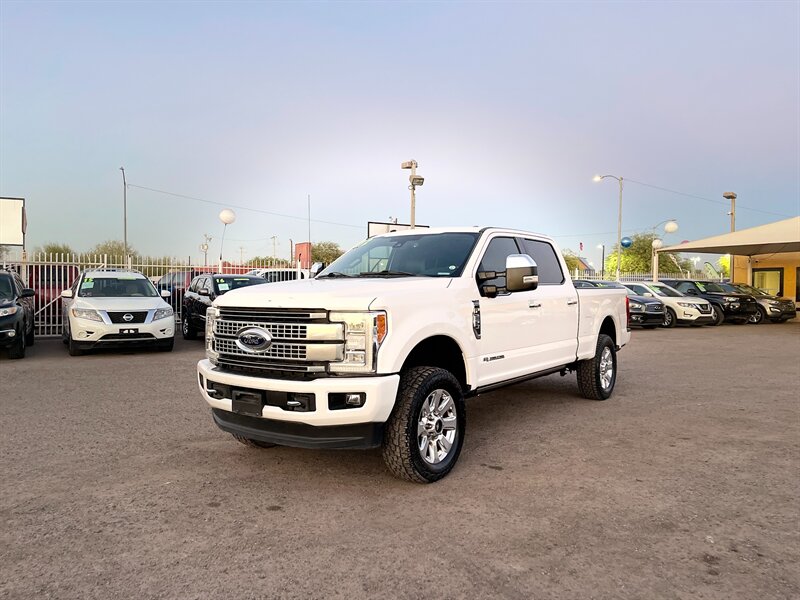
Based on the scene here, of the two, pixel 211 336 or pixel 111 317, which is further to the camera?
pixel 111 317

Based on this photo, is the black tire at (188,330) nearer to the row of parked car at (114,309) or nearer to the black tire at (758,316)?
the row of parked car at (114,309)

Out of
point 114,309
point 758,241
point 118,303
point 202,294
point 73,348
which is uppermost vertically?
point 758,241

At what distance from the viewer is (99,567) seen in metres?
3.09

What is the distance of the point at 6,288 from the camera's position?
11.5 metres

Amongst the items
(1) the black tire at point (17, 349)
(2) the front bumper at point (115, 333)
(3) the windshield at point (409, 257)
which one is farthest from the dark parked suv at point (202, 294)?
(3) the windshield at point (409, 257)

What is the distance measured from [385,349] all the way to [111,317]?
9.19 m

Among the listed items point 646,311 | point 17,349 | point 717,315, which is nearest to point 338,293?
point 17,349

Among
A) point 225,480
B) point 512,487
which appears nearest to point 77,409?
point 225,480

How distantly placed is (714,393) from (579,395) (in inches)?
77.3

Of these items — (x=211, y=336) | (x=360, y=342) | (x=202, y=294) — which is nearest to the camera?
(x=360, y=342)

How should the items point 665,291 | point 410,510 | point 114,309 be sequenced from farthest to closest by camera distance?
1. point 665,291
2. point 114,309
3. point 410,510

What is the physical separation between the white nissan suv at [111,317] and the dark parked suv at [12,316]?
79 cm

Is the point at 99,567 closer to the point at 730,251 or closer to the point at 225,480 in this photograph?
the point at 225,480

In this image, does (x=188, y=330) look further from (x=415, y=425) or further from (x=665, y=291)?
(x=665, y=291)
